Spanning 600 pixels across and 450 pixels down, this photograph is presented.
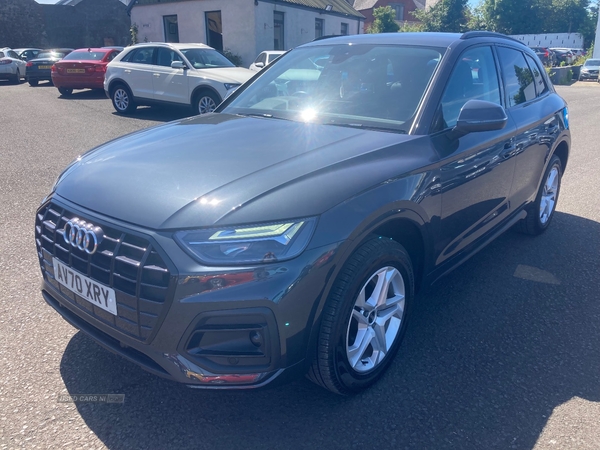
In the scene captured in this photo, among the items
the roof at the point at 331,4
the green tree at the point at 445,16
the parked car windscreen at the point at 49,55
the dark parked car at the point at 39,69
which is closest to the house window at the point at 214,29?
the roof at the point at 331,4

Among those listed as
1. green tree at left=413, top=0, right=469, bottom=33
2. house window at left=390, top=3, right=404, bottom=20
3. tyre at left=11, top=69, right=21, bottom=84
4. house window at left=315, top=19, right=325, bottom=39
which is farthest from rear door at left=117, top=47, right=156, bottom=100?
house window at left=390, top=3, right=404, bottom=20

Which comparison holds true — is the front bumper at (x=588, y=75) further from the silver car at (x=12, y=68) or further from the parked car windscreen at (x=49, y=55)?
the silver car at (x=12, y=68)

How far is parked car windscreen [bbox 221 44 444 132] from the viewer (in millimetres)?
3207

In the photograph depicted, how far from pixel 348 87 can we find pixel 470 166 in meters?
0.92

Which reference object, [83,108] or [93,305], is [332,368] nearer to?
[93,305]

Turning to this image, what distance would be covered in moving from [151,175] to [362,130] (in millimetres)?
1233

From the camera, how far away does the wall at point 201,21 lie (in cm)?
2448

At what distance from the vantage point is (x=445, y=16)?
47.6 meters

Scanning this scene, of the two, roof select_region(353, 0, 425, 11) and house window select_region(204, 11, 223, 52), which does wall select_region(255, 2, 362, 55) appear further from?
roof select_region(353, 0, 425, 11)

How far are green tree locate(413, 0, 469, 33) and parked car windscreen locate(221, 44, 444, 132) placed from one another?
47406 mm

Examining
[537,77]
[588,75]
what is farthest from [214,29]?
[537,77]

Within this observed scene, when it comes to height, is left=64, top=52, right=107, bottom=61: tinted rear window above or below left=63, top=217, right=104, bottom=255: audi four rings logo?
above

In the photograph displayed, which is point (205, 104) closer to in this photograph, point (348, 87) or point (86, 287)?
point (348, 87)

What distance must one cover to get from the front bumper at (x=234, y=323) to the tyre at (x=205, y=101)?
9235mm
